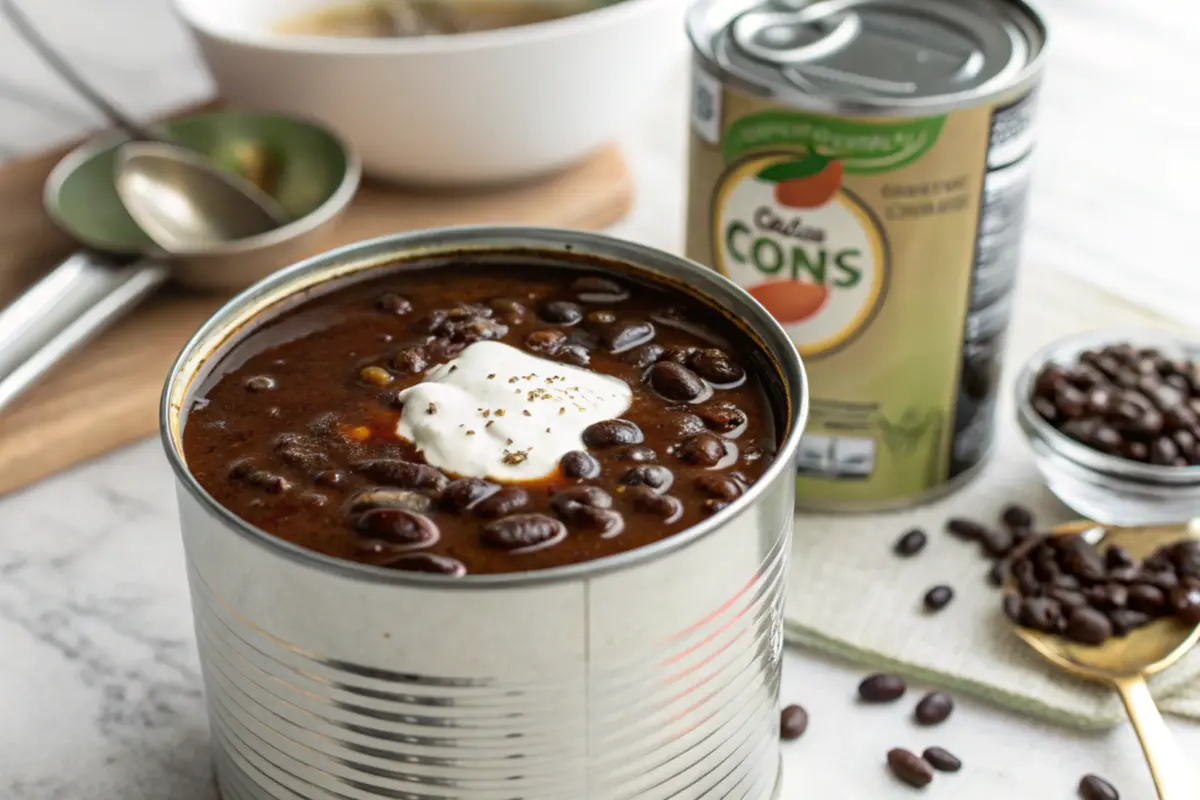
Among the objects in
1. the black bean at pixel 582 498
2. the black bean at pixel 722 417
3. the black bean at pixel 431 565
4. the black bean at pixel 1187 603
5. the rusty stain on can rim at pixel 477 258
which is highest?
the rusty stain on can rim at pixel 477 258

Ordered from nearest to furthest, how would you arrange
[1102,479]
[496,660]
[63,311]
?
1. [496,660]
2. [1102,479]
3. [63,311]

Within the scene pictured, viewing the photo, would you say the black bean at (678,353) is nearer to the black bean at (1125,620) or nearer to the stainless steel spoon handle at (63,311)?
the black bean at (1125,620)

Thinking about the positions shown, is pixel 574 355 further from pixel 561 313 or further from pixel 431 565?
pixel 431 565

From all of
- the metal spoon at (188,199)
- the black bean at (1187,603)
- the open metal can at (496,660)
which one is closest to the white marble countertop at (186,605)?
the black bean at (1187,603)

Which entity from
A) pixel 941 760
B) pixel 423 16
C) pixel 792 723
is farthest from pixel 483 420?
pixel 423 16

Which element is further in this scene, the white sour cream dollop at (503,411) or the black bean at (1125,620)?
the black bean at (1125,620)

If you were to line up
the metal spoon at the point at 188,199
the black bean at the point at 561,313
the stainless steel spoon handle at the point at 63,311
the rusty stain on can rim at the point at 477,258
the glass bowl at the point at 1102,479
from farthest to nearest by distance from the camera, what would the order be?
the metal spoon at the point at 188,199
the stainless steel spoon handle at the point at 63,311
the glass bowl at the point at 1102,479
the black bean at the point at 561,313
the rusty stain on can rim at the point at 477,258

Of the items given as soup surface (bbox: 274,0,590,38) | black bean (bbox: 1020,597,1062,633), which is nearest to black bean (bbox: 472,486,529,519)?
black bean (bbox: 1020,597,1062,633)
